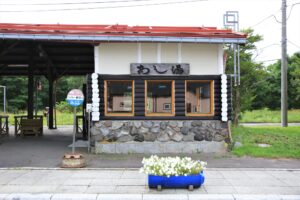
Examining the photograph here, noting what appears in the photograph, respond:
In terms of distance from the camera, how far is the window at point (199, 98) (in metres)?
12.8

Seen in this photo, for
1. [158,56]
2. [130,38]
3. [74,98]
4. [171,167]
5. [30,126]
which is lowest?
[171,167]

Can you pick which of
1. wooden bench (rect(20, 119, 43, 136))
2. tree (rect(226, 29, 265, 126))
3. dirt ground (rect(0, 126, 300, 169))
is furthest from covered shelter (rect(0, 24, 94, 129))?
tree (rect(226, 29, 265, 126))

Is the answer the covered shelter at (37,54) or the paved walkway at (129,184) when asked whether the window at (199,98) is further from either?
the covered shelter at (37,54)

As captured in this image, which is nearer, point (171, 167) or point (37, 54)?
point (171, 167)

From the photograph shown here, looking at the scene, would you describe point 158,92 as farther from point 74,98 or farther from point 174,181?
point 174,181

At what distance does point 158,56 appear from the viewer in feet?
41.6

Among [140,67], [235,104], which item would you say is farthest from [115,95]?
[235,104]

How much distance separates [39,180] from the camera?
8.68 m

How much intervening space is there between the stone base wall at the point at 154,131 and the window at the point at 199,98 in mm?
410

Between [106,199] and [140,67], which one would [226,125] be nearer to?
[140,67]

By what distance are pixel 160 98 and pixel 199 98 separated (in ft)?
4.58

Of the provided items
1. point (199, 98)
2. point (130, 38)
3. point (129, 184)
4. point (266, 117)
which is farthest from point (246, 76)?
point (266, 117)

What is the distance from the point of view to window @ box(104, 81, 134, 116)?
41.7ft

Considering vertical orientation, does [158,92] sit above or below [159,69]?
below
